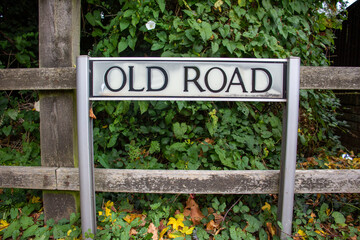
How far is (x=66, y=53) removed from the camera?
5.44 ft

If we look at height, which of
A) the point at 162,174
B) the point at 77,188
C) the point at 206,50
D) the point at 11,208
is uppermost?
the point at 206,50

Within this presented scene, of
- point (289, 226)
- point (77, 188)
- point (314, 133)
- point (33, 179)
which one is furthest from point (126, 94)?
point (314, 133)

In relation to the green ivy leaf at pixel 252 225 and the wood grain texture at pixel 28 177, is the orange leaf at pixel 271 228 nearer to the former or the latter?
the green ivy leaf at pixel 252 225

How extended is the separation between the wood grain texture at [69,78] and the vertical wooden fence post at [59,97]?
0.19 ft

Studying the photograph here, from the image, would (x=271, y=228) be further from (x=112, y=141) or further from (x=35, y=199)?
(x=35, y=199)

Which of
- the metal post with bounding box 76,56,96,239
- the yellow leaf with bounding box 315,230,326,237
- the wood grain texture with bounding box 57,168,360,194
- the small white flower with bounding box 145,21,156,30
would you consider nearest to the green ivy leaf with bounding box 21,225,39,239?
the metal post with bounding box 76,56,96,239

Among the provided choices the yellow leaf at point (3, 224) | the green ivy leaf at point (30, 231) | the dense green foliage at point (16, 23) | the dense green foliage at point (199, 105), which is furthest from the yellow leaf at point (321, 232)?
the dense green foliage at point (16, 23)

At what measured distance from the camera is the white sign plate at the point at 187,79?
1.48m

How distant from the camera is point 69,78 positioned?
160cm

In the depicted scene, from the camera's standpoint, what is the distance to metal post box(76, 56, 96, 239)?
4.80 ft

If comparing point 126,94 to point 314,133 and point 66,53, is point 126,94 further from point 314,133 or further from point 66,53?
point 314,133

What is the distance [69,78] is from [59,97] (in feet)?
0.59

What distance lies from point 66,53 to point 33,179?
852 millimetres

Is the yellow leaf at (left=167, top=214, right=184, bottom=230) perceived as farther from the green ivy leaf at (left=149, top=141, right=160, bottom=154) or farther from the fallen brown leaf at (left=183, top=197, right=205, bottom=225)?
the green ivy leaf at (left=149, top=141, right=160, bottom=154)
